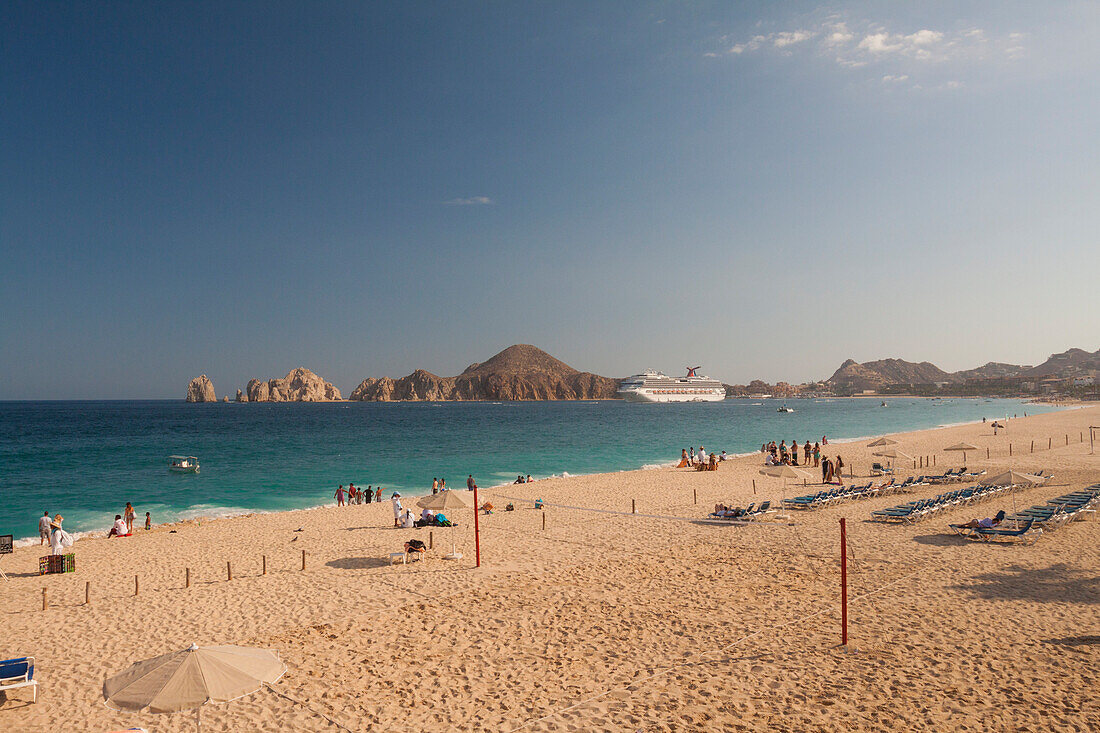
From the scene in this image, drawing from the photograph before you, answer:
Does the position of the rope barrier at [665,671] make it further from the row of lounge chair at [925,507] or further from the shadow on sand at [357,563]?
the shadow on sand at [357,563]

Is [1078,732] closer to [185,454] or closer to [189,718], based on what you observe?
[189,718]

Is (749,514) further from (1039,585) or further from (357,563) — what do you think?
(357,563)

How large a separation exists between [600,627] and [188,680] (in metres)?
6.40

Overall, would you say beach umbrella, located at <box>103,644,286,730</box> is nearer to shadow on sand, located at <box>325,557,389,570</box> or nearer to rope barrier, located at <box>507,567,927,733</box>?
rope barrier, located at <box>507,567,927,733</box>

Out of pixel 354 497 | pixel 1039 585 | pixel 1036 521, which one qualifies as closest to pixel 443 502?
pixel 354 497

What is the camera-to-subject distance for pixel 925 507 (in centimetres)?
1803

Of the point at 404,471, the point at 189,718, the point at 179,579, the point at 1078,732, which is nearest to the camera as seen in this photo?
the point at 1078,732

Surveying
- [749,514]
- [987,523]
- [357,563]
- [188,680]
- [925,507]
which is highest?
[188,680]

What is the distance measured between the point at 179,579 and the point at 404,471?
25971 millimetres

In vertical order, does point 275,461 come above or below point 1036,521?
below

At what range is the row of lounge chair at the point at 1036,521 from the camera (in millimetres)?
14773

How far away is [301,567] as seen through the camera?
47.1 feet

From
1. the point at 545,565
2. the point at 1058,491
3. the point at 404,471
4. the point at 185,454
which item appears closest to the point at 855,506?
the point at 1058,491

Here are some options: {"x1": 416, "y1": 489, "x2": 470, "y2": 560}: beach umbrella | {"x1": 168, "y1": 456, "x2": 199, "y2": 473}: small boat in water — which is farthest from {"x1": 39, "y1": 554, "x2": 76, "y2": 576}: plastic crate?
{"x1": 168, "y1": 456, "x2": 199, "y2": 473}: small boat in water
